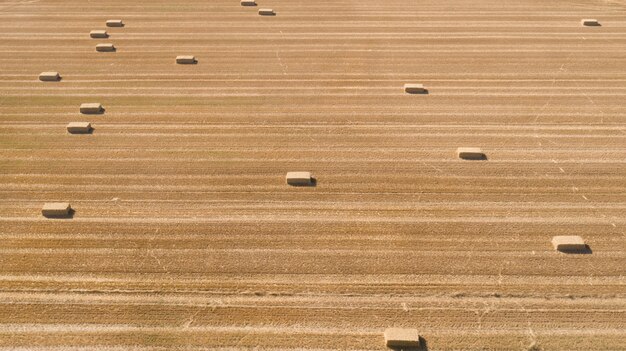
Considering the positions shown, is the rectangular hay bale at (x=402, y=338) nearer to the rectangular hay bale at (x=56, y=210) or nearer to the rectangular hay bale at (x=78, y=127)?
the rectangular hay bale at (x=56, y=210)

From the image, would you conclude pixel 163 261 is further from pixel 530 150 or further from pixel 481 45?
pixel 481 45

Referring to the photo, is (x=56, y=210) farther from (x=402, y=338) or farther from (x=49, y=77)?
(x=402, y=338)

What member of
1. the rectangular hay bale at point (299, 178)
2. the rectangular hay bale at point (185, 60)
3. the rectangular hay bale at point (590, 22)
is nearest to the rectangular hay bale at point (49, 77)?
the rectangular hay bale at point (185, 60)

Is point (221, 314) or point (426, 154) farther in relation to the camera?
point (426, 154)

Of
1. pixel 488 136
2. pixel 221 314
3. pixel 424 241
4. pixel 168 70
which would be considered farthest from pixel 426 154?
pixel 168 70

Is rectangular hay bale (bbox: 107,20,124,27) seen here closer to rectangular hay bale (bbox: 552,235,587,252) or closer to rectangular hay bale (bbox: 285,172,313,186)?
rectangular hay bale (bbox: 285,172,313,186)
